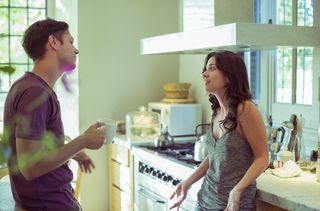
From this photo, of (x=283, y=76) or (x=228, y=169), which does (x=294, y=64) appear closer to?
(x=283, y=76)

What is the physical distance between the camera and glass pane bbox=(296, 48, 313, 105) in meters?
2.94

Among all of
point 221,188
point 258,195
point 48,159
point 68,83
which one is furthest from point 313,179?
point 68,83

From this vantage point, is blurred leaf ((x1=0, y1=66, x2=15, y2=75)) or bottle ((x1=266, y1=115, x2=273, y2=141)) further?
bottle ((x1=266, y1=115, x2=273, y2=141))

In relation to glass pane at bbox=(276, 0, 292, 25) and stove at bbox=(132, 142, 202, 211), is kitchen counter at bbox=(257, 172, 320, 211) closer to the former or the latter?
stove at bbox=(132, 142, 202, 211)

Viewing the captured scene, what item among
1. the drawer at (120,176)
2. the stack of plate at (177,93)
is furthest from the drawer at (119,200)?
the stack of plate at (177,93)

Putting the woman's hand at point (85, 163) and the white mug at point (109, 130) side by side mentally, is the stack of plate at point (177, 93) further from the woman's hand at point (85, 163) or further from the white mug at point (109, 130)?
the woman's hand at point (85, 163)

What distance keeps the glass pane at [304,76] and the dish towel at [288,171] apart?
32.1 inches

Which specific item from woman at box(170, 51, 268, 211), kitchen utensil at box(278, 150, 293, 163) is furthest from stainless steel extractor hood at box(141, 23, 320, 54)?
kitchen utensil at box(278, 150, 293, 163)

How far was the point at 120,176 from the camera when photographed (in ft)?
12.4

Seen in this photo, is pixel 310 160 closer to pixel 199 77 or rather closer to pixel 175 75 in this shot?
pixel 199 77

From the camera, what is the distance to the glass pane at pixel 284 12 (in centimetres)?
313

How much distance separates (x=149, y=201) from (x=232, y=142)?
4.69 feet

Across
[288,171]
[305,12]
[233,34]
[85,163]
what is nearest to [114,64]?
[305,12]

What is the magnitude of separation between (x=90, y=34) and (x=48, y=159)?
9.29 ft
